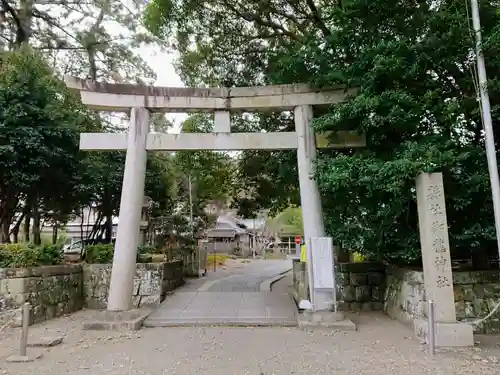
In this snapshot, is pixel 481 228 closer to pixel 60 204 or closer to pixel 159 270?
pixel 159 270

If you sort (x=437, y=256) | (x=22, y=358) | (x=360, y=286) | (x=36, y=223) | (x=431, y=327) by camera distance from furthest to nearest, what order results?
(x=36, y=223) → (x=360, y=286) → (x=437, y=256) → (x=431, y=327) → (x=22, y=358)

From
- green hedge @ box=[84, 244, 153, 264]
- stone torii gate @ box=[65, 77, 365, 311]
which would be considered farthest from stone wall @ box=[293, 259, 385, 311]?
green hedge @ box=[84, 244, 153, 264]

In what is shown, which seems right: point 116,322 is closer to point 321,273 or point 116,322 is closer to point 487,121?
point 321,273

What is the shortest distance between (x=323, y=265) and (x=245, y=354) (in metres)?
2.44

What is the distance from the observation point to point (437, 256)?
605 cm

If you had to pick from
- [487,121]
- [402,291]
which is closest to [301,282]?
[402,291]

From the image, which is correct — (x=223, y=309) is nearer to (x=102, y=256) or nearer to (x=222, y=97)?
(x=102, y=256)

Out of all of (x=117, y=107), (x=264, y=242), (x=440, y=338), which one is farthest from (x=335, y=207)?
(x=264, y=242)

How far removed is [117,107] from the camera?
805 cm

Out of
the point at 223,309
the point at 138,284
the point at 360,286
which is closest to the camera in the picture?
the point at 223,309

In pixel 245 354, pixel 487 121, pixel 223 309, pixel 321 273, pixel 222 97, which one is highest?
pixel 222 97

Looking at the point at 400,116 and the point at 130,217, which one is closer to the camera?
the point at 400,116

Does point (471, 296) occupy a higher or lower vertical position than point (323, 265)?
lower

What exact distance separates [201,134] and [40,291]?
4.61 meters
